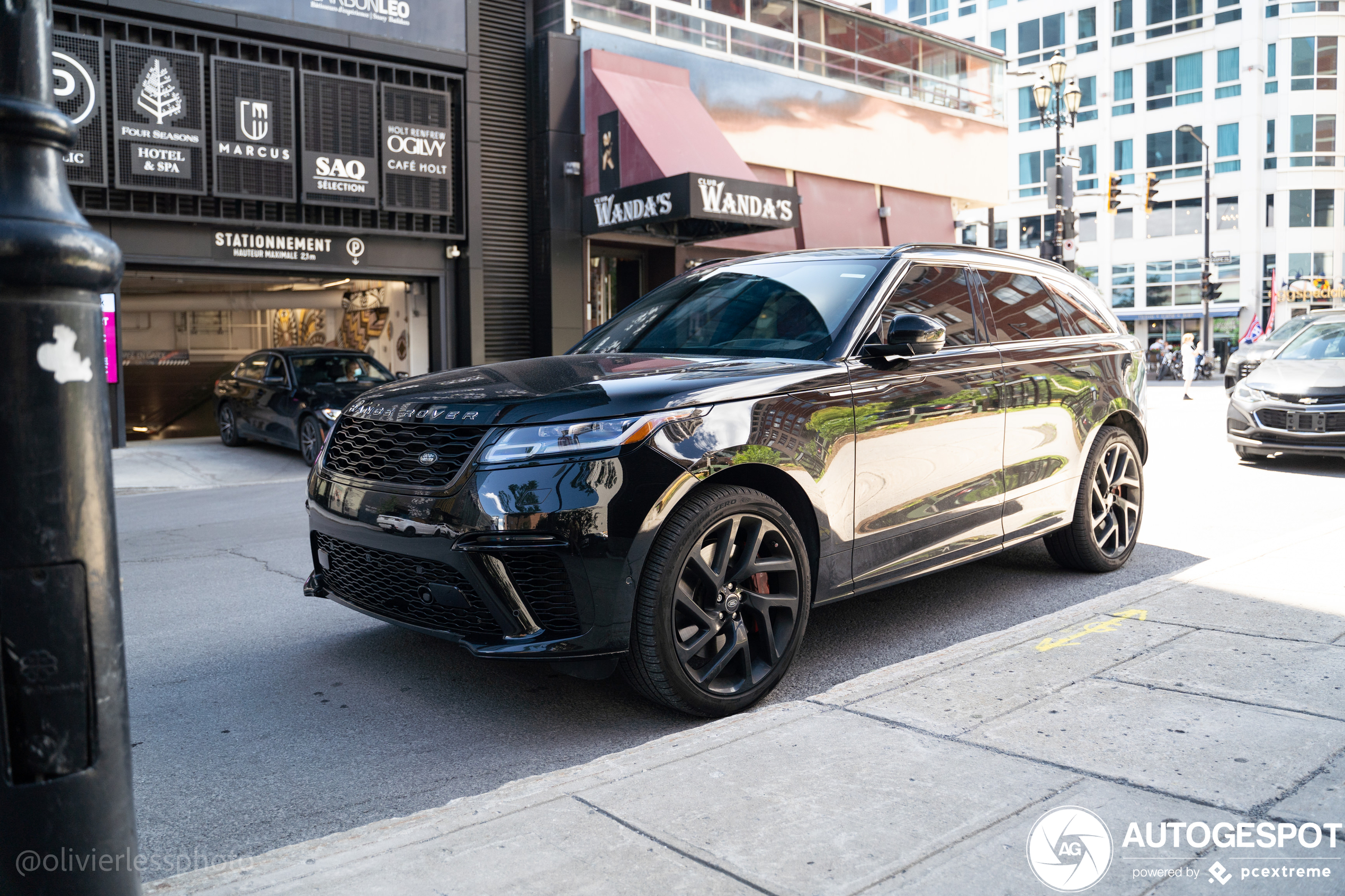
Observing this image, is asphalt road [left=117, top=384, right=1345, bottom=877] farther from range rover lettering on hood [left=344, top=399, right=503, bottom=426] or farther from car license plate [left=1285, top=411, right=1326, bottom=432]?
→ car license plate [left=1285, top=411, right=1326, bottom=432]

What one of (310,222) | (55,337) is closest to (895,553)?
(55,337)

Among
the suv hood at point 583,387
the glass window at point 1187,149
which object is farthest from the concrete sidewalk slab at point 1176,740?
the glass window at point 1187,149

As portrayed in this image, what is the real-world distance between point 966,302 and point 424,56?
14.4m

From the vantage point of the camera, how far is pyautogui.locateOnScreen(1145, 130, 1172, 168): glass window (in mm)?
49344

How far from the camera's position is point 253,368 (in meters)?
15.6

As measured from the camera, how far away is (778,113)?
21750 mm

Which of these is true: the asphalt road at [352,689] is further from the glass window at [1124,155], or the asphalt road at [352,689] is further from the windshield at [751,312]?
the glass window at [1124,155]

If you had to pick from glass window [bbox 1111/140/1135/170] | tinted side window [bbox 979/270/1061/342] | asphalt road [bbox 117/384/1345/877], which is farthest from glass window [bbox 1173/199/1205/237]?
tinted side window [bbox 979/270/1061/342]

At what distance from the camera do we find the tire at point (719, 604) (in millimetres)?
3633

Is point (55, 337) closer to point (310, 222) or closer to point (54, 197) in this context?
point (54, 197)

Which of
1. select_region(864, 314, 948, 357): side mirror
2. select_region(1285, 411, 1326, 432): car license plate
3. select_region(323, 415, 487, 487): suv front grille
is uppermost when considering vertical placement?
select_region(864, 314, 948, 357): side mirror

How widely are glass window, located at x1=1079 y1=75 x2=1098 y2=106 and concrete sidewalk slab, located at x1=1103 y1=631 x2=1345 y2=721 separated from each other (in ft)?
176

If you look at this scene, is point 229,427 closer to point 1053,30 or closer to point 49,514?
point 49,514

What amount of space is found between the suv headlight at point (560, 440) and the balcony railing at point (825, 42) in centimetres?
1703
